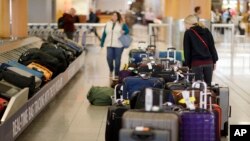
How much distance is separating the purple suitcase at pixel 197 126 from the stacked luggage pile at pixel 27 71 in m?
2.43

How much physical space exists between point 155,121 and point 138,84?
287 cm

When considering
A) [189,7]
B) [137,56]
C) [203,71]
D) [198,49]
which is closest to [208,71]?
[203,71]

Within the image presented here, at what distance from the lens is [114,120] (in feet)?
18.0

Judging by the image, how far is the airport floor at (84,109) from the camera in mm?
7504

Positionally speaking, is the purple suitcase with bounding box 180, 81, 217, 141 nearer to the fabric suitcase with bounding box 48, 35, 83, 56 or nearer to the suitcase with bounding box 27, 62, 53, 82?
the suitcase with bounding box 27, 62, 53, 82

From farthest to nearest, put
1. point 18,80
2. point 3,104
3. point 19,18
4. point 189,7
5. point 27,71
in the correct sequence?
point 189,7, point 19,18, point 27,71, point 18,80, point 3,104

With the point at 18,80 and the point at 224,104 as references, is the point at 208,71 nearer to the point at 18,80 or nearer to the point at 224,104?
the point at 224,104

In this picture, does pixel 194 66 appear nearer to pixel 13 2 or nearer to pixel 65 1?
pixel 13 2

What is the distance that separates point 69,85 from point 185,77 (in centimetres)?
538

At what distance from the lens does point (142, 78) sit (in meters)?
7.11

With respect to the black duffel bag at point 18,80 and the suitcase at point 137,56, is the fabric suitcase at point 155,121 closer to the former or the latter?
the black duffel bag at point 18,80

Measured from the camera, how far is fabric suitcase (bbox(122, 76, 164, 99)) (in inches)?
275

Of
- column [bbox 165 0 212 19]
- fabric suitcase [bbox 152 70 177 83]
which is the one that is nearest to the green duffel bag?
fabric suitcase [bbox 152 70 177 83]

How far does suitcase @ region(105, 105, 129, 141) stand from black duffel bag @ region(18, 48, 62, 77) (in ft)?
14.1
